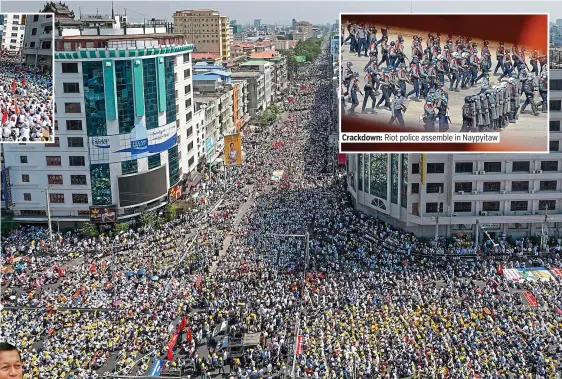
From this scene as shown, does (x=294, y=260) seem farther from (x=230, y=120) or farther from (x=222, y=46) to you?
(x=222, y=46)

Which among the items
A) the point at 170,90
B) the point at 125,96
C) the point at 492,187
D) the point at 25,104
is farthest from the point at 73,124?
the point at 25,104

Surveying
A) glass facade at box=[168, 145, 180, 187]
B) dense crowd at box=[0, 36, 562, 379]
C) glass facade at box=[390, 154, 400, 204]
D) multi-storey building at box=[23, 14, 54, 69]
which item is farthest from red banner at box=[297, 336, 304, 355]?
glass facade at box=[168, 145, 180, 187]

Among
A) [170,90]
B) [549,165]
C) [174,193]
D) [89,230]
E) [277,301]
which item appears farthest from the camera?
[174,193]

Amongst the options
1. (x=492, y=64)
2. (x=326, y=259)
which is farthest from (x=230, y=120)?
(x=492, y=64)

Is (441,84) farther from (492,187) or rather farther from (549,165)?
(549,165)

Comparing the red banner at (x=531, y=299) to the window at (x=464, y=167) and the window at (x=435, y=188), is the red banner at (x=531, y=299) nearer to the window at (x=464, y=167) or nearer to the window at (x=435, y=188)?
the window at (x=435, y=188)
